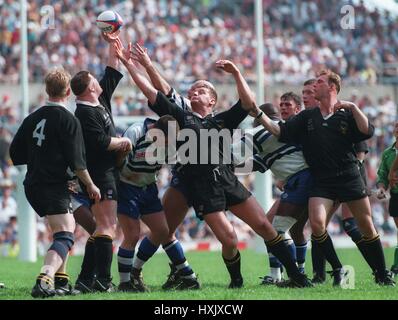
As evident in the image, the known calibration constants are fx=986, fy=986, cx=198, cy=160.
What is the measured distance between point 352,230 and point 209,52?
17384 millimetres

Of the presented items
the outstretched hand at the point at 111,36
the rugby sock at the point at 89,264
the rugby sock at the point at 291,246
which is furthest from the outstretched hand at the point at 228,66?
the rugby sock at the point at 89,264

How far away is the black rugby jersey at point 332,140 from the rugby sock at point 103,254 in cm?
222

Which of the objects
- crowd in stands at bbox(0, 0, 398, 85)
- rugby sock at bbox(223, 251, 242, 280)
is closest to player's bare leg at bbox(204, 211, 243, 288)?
rugby sock at bbox(223, 251, 242, 280)

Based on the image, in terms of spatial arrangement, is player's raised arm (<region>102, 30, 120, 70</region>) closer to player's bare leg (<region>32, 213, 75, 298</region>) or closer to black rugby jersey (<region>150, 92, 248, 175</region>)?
black rugby jersey (<region>150, 92, 248, 175</region>)

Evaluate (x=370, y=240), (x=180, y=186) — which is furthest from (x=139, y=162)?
(x=370, y=240)

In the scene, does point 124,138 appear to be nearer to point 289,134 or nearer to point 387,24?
point 289,134

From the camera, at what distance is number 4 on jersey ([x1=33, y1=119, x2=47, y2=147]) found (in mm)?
9336

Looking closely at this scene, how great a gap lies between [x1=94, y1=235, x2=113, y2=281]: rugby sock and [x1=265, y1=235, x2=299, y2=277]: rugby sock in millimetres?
1705

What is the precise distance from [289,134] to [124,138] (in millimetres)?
1803

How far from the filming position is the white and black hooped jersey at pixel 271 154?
35.7 ft

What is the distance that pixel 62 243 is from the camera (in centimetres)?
937

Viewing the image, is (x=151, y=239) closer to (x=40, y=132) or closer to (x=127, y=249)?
(x=127, y=249)

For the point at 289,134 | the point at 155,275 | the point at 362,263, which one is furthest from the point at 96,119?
the point at 362,263
